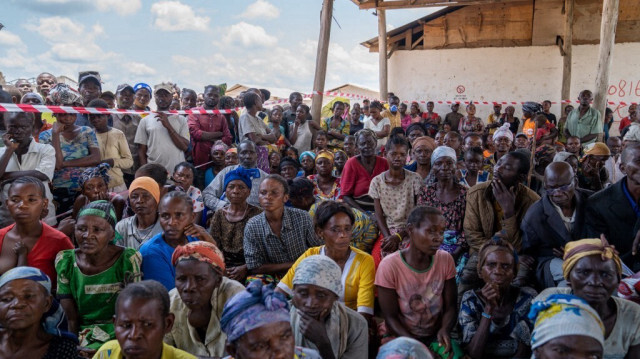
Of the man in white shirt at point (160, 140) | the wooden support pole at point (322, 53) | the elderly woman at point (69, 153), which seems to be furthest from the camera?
the wooden support pole at point (322, 53)

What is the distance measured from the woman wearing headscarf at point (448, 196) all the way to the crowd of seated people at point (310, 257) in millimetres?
13

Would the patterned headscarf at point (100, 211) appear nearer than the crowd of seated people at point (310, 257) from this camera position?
No

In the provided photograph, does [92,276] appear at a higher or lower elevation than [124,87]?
lower

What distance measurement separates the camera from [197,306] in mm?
2725

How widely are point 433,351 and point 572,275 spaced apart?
0.93 metres

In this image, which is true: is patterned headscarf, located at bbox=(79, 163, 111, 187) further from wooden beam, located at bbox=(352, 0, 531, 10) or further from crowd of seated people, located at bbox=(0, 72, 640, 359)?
wooden beam, located at bbox=(352, 0, 531, 10)

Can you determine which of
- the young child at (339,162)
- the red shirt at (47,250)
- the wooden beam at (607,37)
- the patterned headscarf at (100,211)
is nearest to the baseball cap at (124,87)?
the young child at (339,162)

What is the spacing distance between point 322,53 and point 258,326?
6.73 m

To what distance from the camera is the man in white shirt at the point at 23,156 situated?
3.95 metres

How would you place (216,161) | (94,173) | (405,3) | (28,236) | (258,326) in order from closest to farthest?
(258,326) < (28,236) < (94,173) < (216,161) < (405,3)

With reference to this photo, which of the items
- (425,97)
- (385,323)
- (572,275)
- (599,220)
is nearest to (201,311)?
(385,323)

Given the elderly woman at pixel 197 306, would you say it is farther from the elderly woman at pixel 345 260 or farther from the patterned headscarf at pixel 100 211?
the patterned headscarf at pixel 100 211

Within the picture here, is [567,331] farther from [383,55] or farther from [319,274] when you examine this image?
[383,55]

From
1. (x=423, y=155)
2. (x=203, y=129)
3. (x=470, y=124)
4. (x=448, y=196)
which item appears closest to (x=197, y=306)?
(x=448, y=196)
